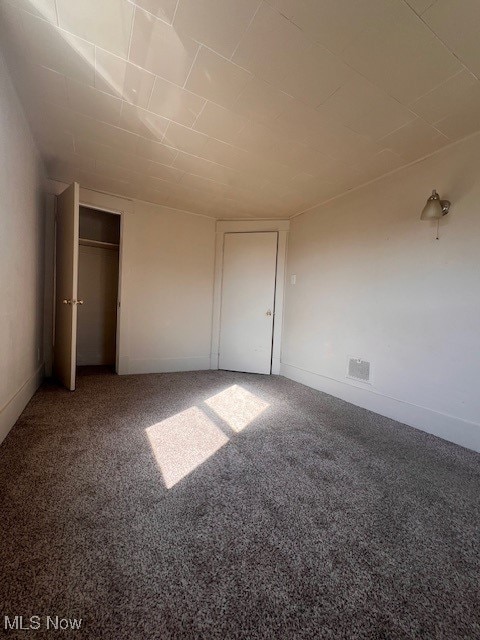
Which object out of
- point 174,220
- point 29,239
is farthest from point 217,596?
point 174,220

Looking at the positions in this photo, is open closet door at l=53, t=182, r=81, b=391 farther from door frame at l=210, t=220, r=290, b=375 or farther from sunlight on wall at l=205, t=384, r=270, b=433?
door frame at l=210, t=220, r=290, b=375

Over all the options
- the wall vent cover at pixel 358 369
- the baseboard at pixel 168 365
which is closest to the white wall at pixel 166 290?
the baseboard at pixel 168 365

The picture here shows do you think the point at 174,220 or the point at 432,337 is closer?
the point at 432,337

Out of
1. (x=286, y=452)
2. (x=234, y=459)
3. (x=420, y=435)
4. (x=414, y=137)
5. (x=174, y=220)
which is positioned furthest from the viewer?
(x=174, y=220)

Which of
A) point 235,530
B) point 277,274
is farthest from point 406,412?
point 277,274

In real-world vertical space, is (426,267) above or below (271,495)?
above

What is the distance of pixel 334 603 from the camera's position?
0.83 meters

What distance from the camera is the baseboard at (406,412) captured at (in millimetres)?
1956

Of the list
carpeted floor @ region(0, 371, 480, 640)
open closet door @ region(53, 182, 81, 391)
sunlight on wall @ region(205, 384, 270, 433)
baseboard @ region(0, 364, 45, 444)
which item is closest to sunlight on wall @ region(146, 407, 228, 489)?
→ carpeted floor @ region(0, 371, 480, 640)

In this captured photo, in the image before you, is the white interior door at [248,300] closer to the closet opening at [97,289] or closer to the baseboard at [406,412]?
the baseboard at [406,412]

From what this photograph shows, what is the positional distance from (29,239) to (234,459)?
259 cm

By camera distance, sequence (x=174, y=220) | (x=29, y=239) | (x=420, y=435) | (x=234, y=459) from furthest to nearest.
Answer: (x=174, y=220) < (x=29, y=239) < (x=420, y=435) < (x=234, y=459)

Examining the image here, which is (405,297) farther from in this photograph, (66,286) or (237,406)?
(66,286)

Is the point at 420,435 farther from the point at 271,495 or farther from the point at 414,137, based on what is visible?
the point at 414,137
